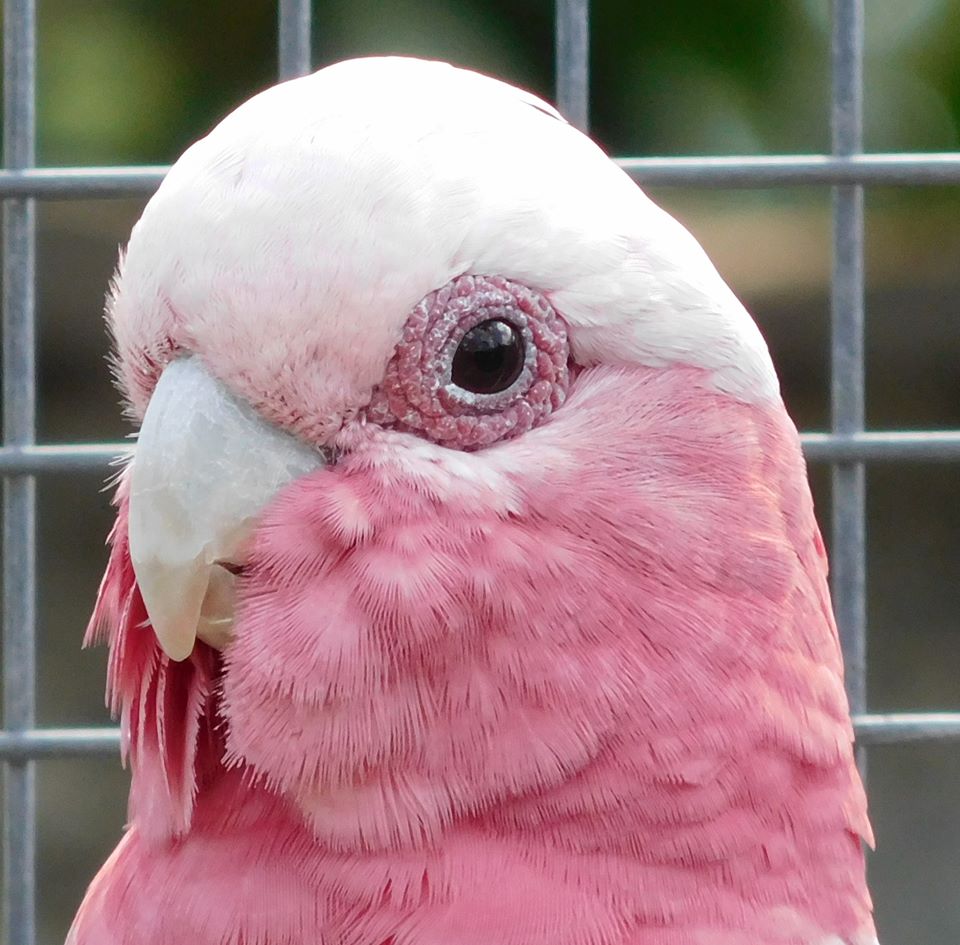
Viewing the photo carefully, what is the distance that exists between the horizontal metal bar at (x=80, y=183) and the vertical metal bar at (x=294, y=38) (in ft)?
0.39

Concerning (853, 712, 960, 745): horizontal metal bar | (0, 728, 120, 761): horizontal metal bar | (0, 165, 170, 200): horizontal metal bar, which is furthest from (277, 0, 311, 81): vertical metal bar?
(853, 712, 960, 745): horizontal metal bar

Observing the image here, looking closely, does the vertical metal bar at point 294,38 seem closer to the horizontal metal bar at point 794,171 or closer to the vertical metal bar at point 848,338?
the horizontal metal bar at point 794,171

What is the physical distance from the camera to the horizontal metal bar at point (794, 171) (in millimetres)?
960

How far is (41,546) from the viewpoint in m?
2.68

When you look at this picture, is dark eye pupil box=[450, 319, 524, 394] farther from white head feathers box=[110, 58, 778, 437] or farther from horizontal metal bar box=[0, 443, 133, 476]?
horizontal metal bar box=[0, 443, 133, 476]

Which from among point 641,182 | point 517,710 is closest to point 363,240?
point 517,710

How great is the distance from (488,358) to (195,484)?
16 cm

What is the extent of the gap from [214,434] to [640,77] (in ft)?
5.57

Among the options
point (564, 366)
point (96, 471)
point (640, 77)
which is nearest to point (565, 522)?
point (564, 366)

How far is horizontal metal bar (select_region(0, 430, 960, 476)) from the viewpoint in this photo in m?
0.98

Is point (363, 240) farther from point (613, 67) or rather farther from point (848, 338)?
point (613, 67)

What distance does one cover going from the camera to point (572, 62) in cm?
98

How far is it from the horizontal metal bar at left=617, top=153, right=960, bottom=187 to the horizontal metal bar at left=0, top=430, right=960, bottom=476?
0.19 meters

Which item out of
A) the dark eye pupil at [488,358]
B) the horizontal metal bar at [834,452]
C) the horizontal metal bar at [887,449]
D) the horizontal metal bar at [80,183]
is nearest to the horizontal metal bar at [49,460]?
the horizontal metal bar at [834,452]
